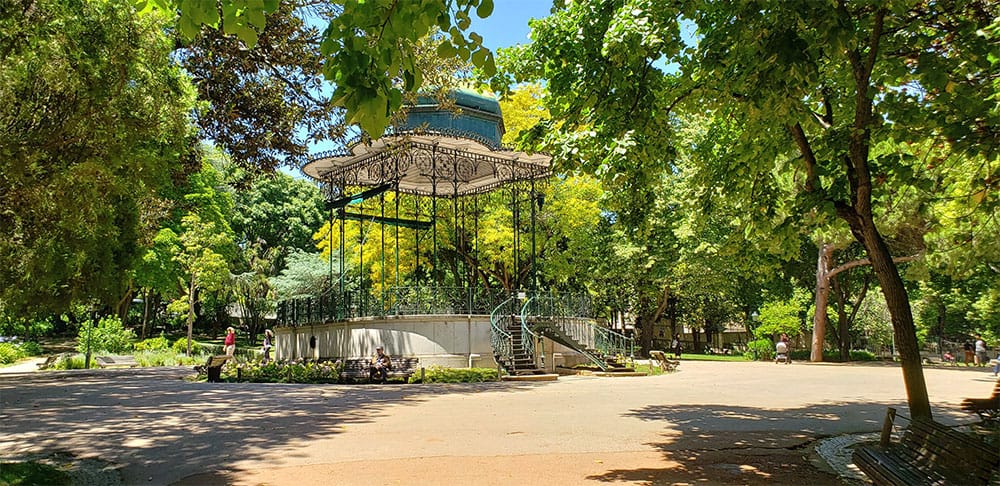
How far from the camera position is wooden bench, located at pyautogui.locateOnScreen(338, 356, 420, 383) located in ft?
62.2

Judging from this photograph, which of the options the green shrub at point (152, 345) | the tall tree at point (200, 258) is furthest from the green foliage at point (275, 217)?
the tall tree at point (200, 258)

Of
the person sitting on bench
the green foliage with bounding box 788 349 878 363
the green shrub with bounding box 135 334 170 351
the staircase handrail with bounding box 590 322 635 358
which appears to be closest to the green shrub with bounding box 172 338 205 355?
the green shrub with bounding box 135 334 170 351

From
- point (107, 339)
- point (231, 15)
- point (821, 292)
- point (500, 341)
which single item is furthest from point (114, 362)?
point (821, 292)

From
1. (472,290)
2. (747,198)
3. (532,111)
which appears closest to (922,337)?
(532,111)

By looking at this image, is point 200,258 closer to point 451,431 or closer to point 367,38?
point 451,431

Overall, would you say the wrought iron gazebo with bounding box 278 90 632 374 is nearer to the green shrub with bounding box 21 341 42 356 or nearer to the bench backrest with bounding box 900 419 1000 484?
the bench backrest with bounding box 900 419 1000 484

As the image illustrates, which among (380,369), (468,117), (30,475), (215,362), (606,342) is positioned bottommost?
(30,475)

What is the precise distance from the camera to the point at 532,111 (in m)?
30.1

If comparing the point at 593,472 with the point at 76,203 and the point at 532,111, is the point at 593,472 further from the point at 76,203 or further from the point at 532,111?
the point at 532,111

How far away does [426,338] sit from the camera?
818 inches

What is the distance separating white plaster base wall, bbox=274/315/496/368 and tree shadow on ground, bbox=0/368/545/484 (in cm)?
301

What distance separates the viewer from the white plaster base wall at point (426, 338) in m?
20.7

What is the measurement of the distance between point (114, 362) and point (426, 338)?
Answer: 16684 millimetres

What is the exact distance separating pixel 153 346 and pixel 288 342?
13.7m
